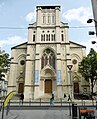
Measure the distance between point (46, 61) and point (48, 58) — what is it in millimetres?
794

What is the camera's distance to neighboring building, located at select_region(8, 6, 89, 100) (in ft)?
115

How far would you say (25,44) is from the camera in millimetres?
40750

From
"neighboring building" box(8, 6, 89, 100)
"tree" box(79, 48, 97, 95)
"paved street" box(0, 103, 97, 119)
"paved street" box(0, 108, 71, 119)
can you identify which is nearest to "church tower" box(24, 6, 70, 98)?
"neighboring building" box(8, 6, 89, 100)

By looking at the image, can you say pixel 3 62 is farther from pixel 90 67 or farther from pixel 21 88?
pixel 90 67

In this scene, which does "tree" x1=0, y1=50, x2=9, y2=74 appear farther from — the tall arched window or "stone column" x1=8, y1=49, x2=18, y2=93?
the tall arched window

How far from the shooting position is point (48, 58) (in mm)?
37625

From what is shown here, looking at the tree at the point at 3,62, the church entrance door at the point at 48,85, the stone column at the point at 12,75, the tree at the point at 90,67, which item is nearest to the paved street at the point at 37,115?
the tree at the point at 3,62

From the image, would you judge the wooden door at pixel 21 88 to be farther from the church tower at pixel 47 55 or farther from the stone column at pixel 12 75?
the church tower at pixel 47 55

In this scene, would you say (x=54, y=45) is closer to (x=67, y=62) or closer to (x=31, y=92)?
(x=67, y=62)

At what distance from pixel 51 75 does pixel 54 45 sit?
6.73 metres

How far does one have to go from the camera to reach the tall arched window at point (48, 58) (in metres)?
37.4

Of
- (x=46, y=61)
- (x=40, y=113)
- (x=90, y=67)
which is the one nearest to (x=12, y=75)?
(x=46, y=61)

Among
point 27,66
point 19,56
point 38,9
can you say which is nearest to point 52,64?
point 27,66

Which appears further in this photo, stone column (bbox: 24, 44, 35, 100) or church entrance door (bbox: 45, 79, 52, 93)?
church entrance door (bbox: 45, 79, 52, 93)
